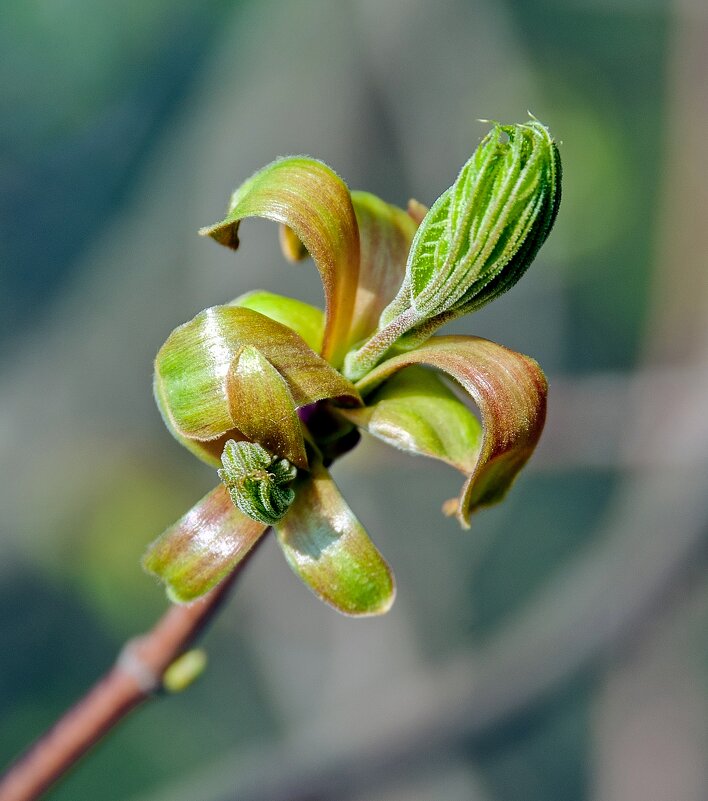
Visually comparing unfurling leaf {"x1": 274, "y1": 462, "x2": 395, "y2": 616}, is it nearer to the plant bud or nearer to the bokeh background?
the plant bud

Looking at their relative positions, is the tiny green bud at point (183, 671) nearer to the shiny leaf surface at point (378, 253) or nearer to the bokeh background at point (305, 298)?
the shiny leaf surface at point (378, 253)

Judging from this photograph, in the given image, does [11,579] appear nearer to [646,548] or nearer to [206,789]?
[206,789]

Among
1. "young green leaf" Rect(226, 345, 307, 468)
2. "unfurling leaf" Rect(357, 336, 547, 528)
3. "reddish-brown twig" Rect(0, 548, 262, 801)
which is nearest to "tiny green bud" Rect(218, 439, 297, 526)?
"young green leaf" Rect(226, 345, 307, 468)

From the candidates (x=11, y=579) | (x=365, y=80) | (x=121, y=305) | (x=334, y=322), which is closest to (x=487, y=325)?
(x=365, y=80)

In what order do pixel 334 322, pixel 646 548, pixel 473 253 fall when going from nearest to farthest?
pixel 473 253, pixel 334 322, pixel 646 548

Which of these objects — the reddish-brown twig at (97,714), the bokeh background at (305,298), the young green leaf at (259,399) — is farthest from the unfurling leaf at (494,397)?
the bokeh background at (305,298)

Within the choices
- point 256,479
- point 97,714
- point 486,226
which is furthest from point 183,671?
point 486,226

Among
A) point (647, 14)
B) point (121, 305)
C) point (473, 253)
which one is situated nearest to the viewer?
point (473, 253)
